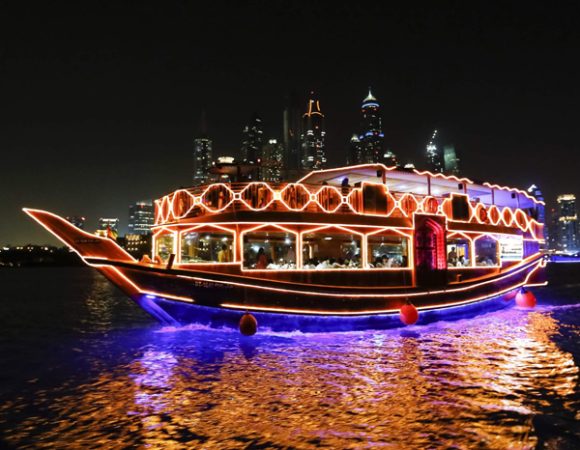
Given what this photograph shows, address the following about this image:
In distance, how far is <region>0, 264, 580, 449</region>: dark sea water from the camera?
6.86 metres

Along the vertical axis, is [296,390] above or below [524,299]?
below

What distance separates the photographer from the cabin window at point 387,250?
1597 cm

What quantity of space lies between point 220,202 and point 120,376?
4.92 m

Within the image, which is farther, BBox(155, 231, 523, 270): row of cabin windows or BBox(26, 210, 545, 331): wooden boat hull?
BBox(155, 231, 523, 270): row of cabin windows

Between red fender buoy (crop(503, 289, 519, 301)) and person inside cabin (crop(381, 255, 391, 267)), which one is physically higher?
person inside cabin (crop(381, 255, 391, 267))

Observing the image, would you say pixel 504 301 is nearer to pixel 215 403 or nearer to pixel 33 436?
pixel 215 403

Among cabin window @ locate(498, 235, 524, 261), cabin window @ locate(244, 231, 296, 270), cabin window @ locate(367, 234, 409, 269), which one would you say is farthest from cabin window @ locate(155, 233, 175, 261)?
cabin window @ locate(498, 235, 524, 261)

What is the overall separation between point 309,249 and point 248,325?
626 centimetres

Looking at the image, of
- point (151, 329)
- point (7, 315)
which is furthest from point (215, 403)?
point (7, 315)

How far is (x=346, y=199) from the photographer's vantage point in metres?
→ 14.2

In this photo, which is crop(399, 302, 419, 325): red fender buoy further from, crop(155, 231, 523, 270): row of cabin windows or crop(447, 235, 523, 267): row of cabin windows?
crop(447, 235, 523, 267): row of cabin windows

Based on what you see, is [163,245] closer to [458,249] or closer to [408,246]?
[408,246]

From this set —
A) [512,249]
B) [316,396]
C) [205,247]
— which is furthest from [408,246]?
[316,396]

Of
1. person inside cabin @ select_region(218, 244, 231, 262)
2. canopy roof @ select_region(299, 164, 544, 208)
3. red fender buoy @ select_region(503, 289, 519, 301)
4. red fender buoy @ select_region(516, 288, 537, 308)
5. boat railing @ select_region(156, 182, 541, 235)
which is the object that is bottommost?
red fender buoy @ select_region(516, 288, 537, 308)
